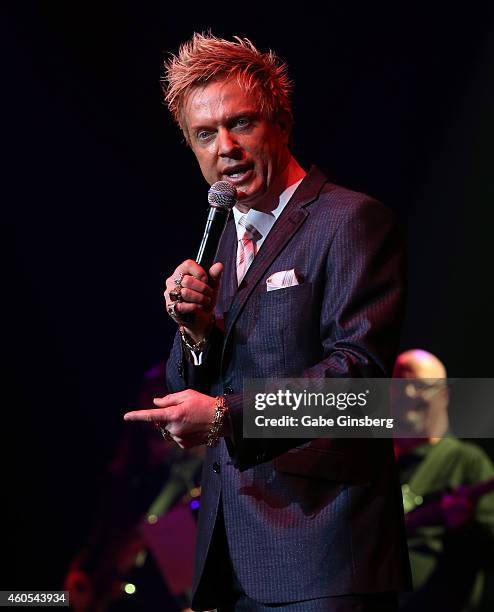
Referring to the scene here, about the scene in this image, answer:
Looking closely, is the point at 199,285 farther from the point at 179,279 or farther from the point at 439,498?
the point at 439,498

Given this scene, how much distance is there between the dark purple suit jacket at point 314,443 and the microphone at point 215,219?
10 centimetres

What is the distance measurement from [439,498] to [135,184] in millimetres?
1755

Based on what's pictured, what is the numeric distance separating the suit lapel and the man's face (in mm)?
95

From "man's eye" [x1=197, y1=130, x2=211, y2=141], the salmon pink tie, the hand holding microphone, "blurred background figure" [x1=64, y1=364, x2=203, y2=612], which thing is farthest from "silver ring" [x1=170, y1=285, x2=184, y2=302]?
"blurred background figure" [x1=64, y1=364, x2=203, y2=612]

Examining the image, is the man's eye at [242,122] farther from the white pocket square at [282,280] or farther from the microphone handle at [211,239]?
the white pocket square at [282,280]

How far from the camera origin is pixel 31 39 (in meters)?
3.19

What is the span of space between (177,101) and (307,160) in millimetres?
1661

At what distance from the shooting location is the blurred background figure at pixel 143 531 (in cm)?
314

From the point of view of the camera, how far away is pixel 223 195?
4.92 feet

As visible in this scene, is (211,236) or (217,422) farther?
(211,236)

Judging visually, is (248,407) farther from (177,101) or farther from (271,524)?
(177,101)

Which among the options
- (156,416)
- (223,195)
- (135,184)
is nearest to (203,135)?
(223,195)

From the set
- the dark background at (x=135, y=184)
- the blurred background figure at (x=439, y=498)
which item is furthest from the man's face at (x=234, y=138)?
the blurred background figure at (x=439, y=498)

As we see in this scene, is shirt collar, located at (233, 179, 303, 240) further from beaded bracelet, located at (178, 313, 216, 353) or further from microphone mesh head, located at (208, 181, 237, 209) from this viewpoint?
beaded bracelet, located at (178, 313, 216, 353)
